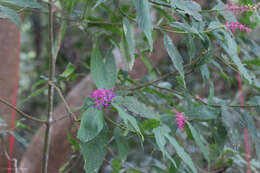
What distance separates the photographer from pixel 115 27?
845 millimetres

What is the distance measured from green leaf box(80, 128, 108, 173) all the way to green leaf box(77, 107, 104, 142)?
3 centimetres

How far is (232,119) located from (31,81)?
6.64ft

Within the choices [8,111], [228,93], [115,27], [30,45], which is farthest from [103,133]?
[30,45]

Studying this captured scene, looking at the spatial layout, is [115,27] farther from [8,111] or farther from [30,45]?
[30,45]

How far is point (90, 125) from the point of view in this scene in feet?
1.56

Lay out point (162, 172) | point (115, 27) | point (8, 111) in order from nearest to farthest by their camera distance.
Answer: point (162, 172) → point (115, 27) → point (8, 111)

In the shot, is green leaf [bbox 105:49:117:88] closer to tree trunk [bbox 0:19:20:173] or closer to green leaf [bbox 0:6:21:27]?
green leaf [bbox 0:6:21:27]

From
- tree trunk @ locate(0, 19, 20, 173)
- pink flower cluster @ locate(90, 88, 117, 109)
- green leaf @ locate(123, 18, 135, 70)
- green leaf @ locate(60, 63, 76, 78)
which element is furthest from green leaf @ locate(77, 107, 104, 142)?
tree trunk @ locate(0, 19, 20, 173)

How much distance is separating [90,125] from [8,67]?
0.62 meters

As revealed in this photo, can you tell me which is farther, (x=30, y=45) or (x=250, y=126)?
(x=30, y=45)

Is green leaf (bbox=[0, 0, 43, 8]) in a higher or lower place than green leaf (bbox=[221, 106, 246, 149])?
higher

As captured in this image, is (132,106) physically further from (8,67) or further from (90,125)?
(8,67)

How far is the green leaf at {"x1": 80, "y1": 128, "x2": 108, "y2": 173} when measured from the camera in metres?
0.49

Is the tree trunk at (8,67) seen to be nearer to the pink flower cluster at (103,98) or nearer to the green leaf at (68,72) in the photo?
the green leaf at (68,72)
